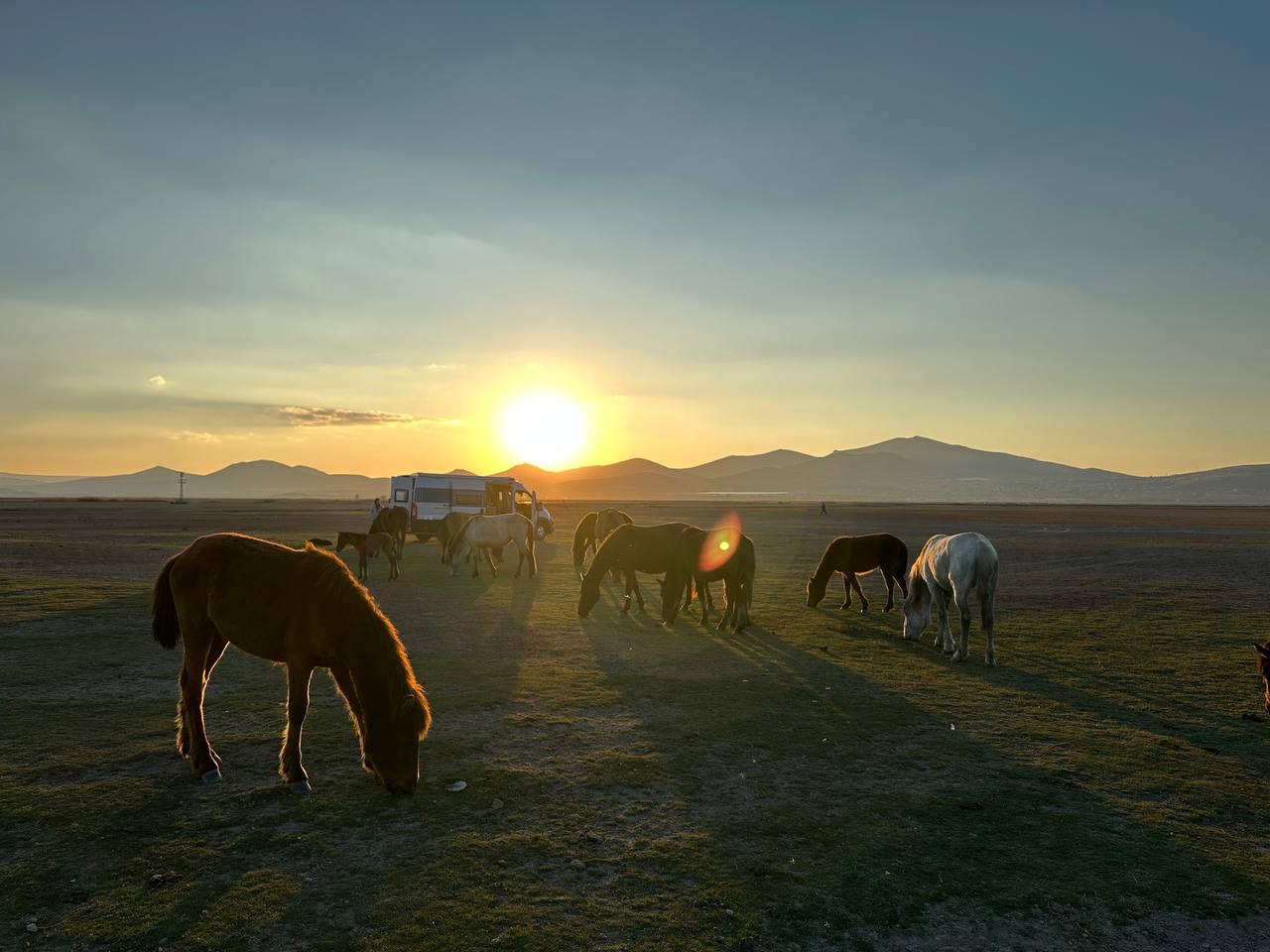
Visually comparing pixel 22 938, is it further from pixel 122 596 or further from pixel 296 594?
pixel 122 596

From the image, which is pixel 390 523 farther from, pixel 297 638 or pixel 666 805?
pixel 666 805

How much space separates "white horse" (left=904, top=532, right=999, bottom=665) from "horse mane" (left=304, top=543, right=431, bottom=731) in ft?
29.3

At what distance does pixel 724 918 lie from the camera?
4289 millimetres

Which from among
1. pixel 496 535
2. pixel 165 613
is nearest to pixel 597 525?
pixel 496 535

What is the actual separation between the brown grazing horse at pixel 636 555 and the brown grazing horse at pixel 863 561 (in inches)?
156

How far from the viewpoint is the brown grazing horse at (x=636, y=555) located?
14406mm

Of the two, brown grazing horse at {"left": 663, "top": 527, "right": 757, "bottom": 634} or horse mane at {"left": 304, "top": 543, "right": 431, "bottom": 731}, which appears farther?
brown grazing horse at {"left": 663, "top": 527, "right": 757, "bottom": 634}

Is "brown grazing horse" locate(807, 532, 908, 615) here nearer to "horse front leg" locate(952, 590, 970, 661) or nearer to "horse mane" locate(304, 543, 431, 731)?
"horse front leg" locate(952, 590, 970, 661)

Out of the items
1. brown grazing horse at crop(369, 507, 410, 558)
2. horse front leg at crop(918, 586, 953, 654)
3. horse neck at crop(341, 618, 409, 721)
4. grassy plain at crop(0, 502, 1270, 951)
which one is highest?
brown grazing horse at crop(369, 507, 410, 558)

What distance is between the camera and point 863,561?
53.2 feet

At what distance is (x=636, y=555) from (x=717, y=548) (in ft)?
6.17

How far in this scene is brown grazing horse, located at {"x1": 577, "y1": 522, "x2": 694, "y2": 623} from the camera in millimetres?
14406

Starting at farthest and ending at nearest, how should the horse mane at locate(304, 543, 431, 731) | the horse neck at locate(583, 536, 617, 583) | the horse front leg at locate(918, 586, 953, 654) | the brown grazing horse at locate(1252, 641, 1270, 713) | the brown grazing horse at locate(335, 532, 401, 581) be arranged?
the brown grazing horse at locate(335, 532, 401, 581) → the horse neck at locate(583, 536, 617, 583) → the horse front leg at locate(918, 586, 953, 654) → the brown grazing horse at locate(1252, 641, 1270, 713) → the horse mane at locate(304, 543, 431, 731)

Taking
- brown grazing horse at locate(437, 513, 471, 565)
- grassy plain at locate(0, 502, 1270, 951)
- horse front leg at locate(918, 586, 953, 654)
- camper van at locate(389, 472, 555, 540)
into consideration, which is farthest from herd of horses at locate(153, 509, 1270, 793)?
camper van at locate(389, 472, 555, 540)
